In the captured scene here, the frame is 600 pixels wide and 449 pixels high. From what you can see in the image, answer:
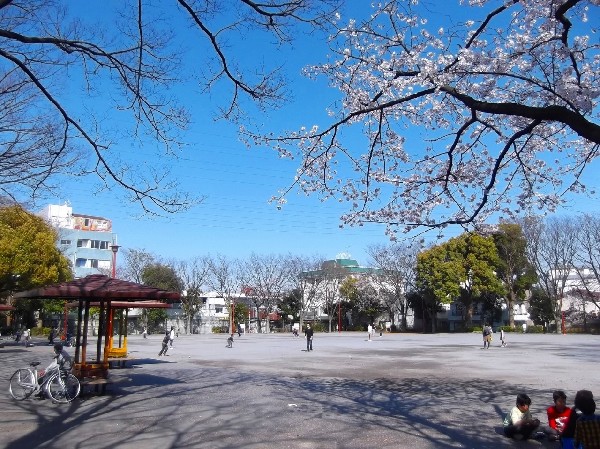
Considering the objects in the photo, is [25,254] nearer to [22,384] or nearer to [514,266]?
[22,384]

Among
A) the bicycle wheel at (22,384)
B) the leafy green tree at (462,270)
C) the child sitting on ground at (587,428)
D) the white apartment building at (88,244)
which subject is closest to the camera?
the child sitting on ground at (587,428)

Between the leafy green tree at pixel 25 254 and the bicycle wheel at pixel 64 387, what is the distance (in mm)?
18651

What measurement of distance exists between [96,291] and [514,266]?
46.1 metres

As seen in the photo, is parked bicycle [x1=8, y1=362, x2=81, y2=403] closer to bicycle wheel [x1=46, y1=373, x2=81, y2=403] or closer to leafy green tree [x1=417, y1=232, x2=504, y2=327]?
bicycle wheel [x1=46, y1=373, x2=81, y2=403]

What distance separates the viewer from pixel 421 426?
314 inches

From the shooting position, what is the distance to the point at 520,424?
720cm

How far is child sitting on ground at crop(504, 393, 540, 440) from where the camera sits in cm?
720

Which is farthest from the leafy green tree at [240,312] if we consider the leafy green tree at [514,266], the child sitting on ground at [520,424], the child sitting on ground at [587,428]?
the child sitting on ground at [587,428]

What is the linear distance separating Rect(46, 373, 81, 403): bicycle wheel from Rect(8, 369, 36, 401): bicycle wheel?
14.3 inches

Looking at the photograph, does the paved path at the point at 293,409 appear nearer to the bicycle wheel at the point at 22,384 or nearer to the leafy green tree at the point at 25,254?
the bicycle wheel at the point at 22,384

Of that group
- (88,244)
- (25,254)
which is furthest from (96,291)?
(88,244)

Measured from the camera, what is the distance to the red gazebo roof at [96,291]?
10695 mm

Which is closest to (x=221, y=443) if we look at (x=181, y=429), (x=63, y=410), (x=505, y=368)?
(x=181, y=429)

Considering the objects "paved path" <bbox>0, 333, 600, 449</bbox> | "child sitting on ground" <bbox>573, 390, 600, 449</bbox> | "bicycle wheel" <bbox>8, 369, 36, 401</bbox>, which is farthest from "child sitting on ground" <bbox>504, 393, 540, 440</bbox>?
"bicycle wheel" <bbox>8, 369, 36, 401</bbox>
